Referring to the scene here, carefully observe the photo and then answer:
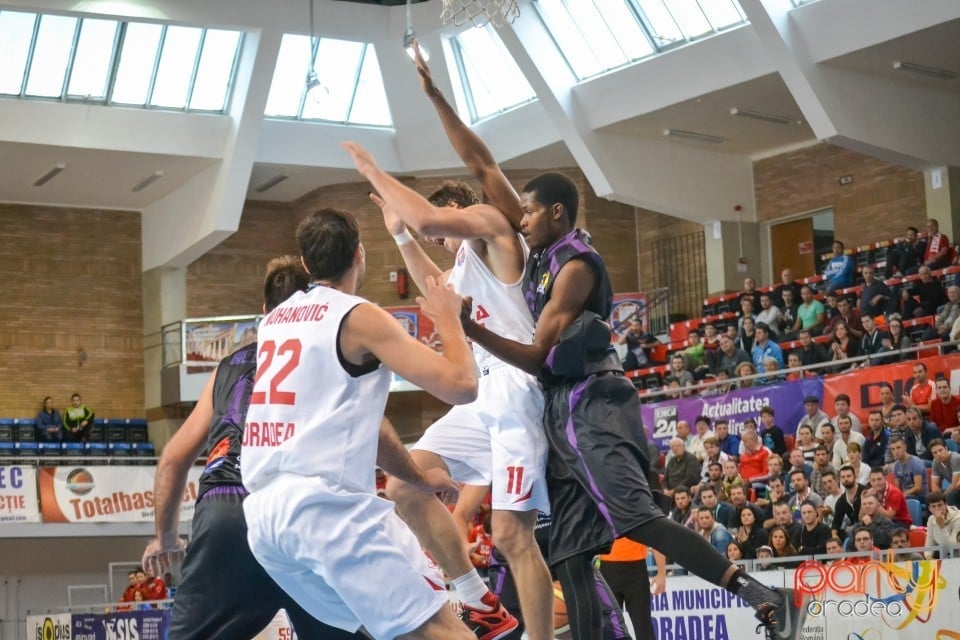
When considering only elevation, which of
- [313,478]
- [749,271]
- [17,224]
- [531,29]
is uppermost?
[531,29]

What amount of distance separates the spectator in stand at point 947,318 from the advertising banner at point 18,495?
15.8m

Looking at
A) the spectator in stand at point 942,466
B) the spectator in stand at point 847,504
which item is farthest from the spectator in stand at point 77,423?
the spectator in stand at point 942,466

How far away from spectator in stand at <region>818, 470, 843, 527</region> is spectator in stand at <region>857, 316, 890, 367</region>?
10.8 feet

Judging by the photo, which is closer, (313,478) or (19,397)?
(313,478)

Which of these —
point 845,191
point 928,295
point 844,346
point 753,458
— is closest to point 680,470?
point 753,458

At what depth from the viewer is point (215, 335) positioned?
91.6 ft

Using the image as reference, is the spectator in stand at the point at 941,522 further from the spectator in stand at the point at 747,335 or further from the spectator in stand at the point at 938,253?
the spectator in stand at the point at 747,335

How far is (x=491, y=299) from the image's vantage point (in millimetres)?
6492

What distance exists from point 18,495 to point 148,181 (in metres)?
7.80

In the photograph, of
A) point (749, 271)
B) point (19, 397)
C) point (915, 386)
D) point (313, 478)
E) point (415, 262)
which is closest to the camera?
point (313, 478)

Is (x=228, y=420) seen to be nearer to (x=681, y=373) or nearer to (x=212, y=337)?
(x=681, y=373)

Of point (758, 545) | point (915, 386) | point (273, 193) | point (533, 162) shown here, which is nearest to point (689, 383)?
point (915, 386)

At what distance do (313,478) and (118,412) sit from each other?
88.4 ft

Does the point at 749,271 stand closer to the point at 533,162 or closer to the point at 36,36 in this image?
the point at 533,162
